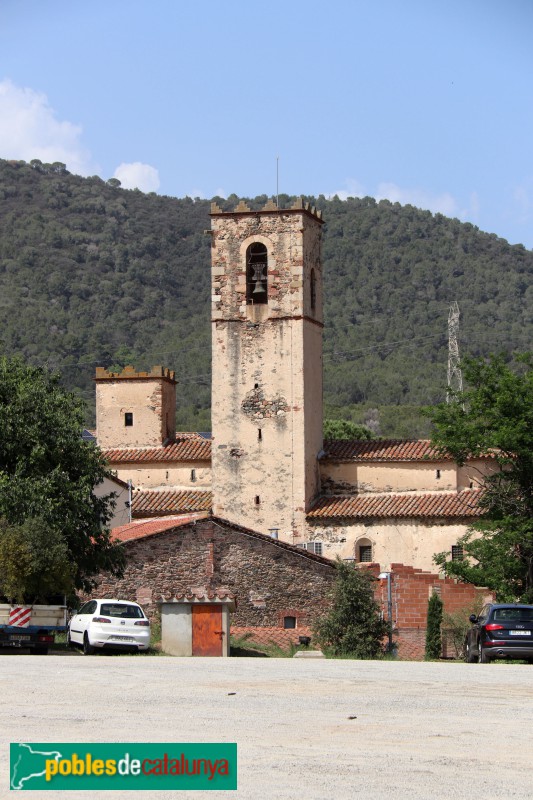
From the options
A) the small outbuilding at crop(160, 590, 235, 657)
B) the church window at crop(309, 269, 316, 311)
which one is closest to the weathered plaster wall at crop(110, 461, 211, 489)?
the church window at crop(309, 269, 316, 311)

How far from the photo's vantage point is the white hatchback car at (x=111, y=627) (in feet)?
107

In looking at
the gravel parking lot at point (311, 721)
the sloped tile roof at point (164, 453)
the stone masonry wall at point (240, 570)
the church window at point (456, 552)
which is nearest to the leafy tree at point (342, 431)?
the sloped tile roof at point (164, 453)

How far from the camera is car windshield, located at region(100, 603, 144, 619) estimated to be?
33.2 metres

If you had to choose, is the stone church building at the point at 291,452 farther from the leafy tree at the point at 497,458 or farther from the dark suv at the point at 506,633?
the dark suv at the point at 506,633

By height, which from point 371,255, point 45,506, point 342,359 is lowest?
point 45,506

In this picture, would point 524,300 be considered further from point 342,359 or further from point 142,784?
point 142,784

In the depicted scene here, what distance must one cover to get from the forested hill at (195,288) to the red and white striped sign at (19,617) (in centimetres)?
9521

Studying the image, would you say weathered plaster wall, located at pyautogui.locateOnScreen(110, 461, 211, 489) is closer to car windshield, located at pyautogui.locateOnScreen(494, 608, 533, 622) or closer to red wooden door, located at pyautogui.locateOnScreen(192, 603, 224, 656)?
red wooden door, located at pyautogui.locateOnScreen(192, 603, 224, 656)

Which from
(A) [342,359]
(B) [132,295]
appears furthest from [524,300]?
(B) [132,295]

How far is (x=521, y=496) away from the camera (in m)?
53.5

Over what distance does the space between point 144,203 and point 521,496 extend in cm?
13341

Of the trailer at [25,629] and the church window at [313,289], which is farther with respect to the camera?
the church window at [313,289]

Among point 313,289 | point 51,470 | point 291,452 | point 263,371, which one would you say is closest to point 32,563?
point 51,470

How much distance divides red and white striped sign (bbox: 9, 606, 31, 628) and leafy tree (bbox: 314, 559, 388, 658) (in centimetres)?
1176
